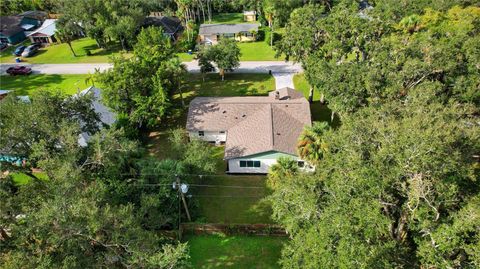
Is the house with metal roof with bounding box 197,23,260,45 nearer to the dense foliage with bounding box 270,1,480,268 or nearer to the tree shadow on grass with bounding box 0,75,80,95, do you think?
the tree shadow on grass with bounding box 0,75,80,95

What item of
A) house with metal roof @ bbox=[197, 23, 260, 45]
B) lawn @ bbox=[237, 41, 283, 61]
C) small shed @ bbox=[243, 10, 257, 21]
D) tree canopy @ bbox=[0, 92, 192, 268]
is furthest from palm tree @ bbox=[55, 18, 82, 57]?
tree canopy @ bbox=[0, 92, 192, 268]

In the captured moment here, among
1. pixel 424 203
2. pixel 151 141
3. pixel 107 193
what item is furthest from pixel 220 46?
pixel 424 203

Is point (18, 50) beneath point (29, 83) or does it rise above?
above

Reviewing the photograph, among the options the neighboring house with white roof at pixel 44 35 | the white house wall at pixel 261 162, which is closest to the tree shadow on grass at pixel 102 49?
the neighboring house with white roof at pixel 44 35

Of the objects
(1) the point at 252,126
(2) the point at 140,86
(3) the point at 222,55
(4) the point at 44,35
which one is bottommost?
(1) the point at 252,126

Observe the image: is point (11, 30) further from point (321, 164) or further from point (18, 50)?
point (321, 164)

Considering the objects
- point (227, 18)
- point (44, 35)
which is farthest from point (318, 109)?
point (44, 35)

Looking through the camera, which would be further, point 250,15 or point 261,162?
point 250,15
